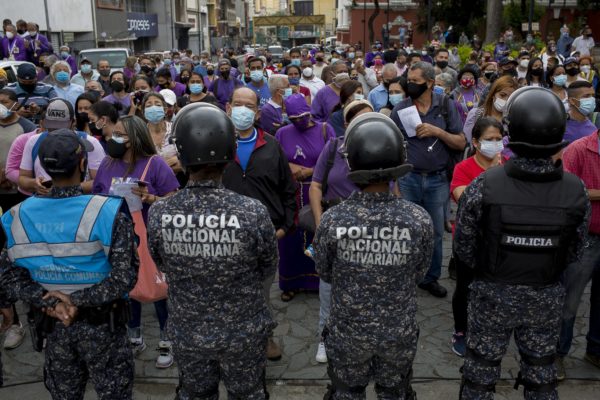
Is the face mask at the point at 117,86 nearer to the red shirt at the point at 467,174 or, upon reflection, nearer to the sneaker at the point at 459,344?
the red shirt at the point at 467,174

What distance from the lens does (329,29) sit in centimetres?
10769

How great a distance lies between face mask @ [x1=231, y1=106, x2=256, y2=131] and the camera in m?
4.32

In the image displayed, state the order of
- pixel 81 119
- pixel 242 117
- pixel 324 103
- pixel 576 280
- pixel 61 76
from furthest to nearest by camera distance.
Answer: pixel 61 76, pixel 324 103, pixel 81 119, pixel 242 117, pixel 576 280

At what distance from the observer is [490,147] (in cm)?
428

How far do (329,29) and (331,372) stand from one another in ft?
360

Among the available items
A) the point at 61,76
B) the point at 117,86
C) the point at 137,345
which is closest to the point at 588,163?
the point at 137,345

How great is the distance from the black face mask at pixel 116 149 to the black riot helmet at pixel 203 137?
1411mm

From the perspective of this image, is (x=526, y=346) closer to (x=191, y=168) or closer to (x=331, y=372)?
(x=331, y=372)

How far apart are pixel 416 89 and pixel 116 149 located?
2.67 m

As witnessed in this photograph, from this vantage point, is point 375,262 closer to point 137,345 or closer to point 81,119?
point 137,345

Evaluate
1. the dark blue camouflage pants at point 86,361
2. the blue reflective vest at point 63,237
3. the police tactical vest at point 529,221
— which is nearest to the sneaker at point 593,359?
the police tactical vest at point 529,221

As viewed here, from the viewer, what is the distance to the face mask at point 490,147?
14.0ft

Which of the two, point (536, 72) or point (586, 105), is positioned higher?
point (536, 72)

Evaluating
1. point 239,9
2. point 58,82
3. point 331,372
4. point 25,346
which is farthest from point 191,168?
point 239,9
